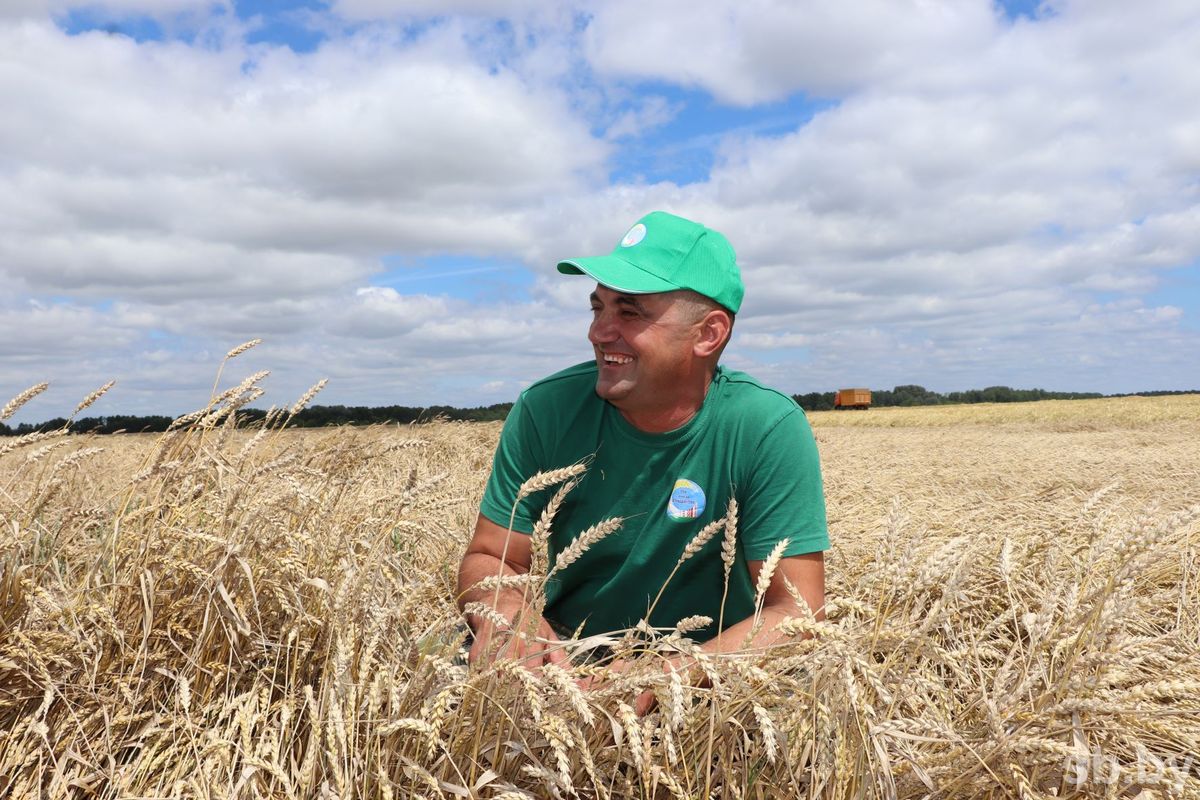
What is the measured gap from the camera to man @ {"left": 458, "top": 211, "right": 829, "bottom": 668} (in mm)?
2588

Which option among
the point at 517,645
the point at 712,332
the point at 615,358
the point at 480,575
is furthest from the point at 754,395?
the point at 517,645

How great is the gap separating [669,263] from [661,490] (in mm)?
730

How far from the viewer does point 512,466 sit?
113 inches

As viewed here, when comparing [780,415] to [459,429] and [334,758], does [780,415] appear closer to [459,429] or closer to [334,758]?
[334,758]

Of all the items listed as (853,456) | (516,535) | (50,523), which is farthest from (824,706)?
(853,456)

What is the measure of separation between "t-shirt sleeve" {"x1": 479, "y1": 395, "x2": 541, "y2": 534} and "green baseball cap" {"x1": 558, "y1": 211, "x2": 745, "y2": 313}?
0.55m

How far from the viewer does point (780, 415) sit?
2.67 metres

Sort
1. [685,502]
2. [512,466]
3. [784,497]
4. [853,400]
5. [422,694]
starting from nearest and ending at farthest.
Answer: [422,694], [784,497], [685,502], [512,466], [853,400]

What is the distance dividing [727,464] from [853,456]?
37.8 ft

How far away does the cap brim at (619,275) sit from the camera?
99.4 inches

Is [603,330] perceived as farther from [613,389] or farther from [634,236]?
[634,236]

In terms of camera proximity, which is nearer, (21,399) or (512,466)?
(21,399)

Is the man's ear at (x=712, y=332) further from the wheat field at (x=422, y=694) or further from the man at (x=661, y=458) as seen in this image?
the wheat field at (x=422, y=694)

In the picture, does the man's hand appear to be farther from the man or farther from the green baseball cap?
the green baseball cap
